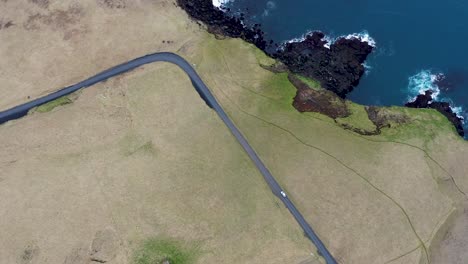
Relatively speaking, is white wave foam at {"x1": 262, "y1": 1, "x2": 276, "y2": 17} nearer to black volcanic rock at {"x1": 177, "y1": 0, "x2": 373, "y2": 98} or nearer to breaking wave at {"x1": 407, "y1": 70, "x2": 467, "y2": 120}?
black volcanic rock at {"x1": 177, "y1": 0, "x2": 373, "y2": 98}

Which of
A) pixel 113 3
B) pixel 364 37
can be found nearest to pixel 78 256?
pixel 113 3

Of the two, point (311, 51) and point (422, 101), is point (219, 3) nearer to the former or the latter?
point (311, 51)

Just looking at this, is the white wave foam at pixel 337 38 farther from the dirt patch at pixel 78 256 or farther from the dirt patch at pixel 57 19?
the dirt patch at pixel 78 256

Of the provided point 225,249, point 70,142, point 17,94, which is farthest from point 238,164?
point 17,94

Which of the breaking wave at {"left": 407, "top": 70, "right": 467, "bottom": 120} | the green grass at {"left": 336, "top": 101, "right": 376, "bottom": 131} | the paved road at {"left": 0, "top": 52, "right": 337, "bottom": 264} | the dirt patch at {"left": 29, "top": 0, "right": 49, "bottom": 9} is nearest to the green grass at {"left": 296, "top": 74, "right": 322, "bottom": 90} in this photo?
the green grass at {"left": 336, "top": 101, "right": 376, "bottom": 131}

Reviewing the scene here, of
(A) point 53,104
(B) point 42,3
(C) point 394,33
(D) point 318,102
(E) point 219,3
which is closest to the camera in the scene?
(A) point 53,104

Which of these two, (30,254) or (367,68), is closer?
(30,254)
